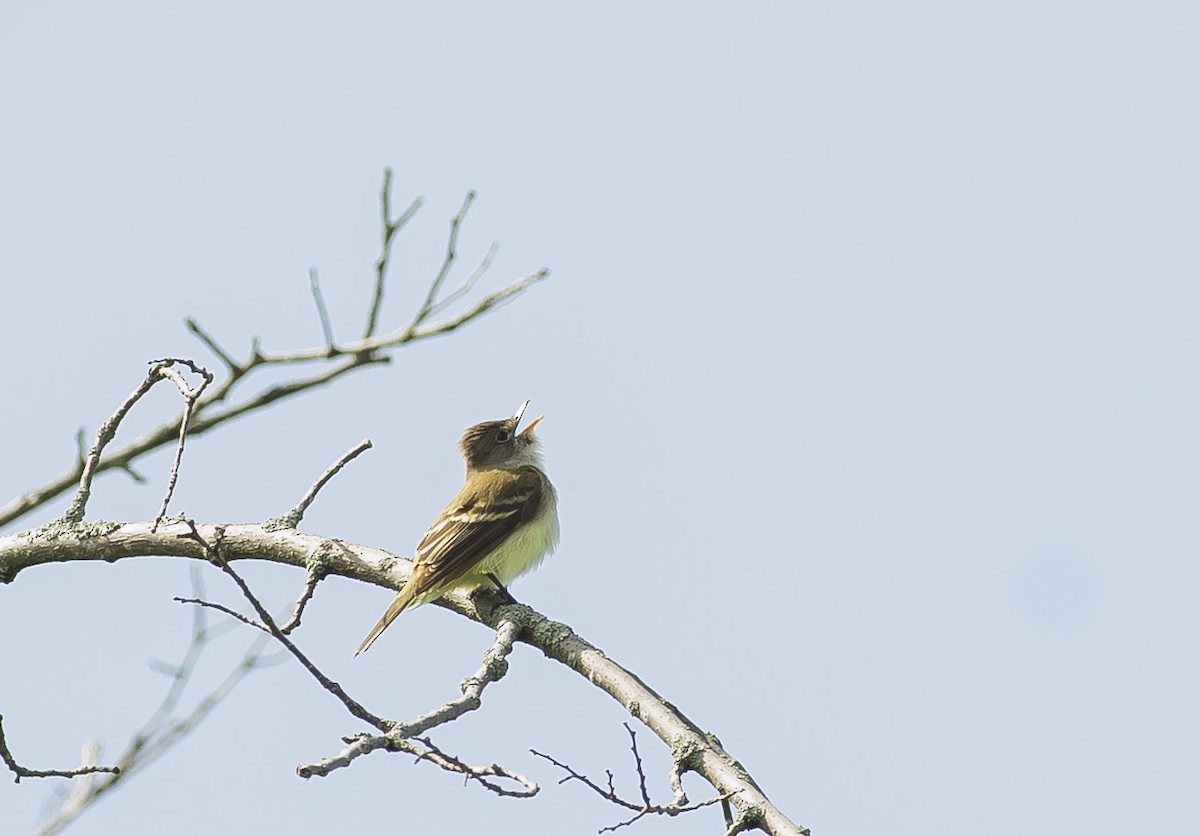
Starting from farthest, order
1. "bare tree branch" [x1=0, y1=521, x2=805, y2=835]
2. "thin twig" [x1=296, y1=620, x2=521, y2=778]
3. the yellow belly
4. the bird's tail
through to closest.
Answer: the yellow belly → the bird's tail → "bare tree branch" [x1=0, y1=521, x2=805, y2=835] → "thin twig" [x1=296, y1=620, x2=521, y2=778]

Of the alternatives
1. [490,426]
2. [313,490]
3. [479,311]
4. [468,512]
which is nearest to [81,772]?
[313,490]

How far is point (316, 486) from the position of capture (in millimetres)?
6625

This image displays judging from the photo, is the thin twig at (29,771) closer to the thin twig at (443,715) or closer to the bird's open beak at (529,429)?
the thin twig at (443,715)

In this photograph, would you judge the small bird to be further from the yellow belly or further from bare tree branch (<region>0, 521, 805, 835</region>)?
bare tree branch (<region>0, 521, 805, 835</region>)

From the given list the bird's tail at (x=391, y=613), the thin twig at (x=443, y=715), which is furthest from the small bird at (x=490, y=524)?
the thin twig at (x=443, y=715)

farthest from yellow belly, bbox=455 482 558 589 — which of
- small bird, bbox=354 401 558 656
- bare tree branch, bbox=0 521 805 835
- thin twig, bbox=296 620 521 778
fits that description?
thin twig, bbox=296 620 521 778

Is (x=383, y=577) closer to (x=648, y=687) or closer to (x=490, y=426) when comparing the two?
(x=648, y=687)

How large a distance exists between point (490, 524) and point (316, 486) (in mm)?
1955

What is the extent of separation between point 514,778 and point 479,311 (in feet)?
4.80

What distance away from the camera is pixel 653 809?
4469 mm

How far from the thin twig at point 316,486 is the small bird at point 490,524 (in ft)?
2.06

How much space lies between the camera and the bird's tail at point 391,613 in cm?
699

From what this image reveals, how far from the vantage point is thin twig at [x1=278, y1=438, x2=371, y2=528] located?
643 centimetres

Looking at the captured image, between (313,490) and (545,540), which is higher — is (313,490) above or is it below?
below
